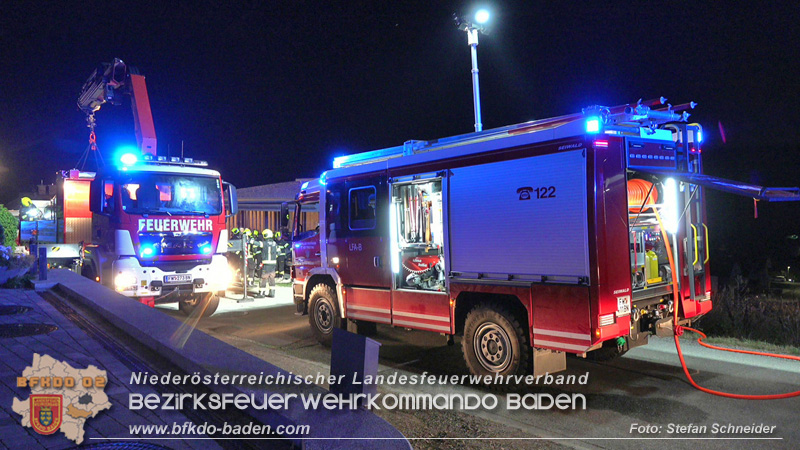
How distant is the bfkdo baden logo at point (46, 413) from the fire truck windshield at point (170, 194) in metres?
6.47

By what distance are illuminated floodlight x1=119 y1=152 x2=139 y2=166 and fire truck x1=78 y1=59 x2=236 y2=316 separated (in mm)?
19

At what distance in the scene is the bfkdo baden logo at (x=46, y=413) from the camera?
11.7 ft

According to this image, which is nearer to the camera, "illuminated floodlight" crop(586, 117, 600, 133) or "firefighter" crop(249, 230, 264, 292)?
"illuminated floodlight" crop(586, 117, 600, 133)

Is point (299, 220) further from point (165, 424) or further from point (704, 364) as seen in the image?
point (704, 364)

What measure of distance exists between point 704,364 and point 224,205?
353 inches

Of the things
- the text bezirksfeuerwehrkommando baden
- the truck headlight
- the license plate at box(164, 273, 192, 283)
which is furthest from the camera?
the license plate at box(164, 273, 192, 283)

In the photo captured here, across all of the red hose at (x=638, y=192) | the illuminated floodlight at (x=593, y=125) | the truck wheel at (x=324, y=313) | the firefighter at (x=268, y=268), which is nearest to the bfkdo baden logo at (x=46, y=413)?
the truck wheel at (x=324, y=313)

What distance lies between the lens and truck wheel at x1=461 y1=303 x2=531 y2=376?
19.0 ft

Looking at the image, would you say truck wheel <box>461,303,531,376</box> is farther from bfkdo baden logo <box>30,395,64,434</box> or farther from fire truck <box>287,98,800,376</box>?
bfkdo baden logo <box>30,395,64,434</box>

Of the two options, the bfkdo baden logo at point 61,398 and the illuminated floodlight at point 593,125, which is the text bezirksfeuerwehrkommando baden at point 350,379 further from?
the illuminated floodlight at point 593,125

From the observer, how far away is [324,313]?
8.62 meters

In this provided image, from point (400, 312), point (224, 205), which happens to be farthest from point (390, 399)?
point (224, 205)

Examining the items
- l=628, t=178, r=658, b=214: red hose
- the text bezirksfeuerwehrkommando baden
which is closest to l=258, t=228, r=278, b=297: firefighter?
the text bezirksfeuerwehrkommando baden

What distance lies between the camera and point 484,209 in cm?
620
